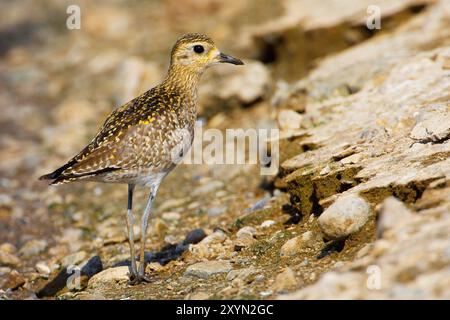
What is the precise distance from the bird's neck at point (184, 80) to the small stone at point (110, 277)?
2.28 m

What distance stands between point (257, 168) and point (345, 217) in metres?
4.67

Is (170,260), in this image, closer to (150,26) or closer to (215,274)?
(215,274)

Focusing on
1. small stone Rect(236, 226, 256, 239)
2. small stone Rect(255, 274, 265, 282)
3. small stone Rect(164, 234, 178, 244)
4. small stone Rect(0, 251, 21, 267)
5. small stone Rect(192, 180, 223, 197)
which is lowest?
small stone Rect(0, 251, 21, 267)

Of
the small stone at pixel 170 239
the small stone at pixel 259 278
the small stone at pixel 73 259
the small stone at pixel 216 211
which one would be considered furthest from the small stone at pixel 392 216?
the small stone at pixel 73 259

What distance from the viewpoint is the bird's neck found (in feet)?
30.4

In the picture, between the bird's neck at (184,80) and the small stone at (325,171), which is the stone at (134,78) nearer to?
the bird's neck at (184,80)

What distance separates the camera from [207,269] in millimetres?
7801

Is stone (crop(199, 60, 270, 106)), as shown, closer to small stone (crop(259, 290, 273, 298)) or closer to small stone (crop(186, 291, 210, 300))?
small stone (crop(186, 291, 210, 300))

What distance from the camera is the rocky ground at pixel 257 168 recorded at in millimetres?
6750

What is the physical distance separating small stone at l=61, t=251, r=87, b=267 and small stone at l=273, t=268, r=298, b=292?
374cm

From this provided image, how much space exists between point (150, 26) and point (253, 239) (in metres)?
10.8

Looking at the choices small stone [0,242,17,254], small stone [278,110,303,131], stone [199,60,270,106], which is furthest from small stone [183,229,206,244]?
stone [199,60,270,106]

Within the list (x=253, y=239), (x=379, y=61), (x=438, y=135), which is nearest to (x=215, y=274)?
(x=253, y=239)

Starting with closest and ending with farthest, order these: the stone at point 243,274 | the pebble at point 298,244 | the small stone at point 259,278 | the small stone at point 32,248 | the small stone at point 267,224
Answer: the small stone at point 259,278
the stone at point 243,274
the pebble at point 298,244
the small stone at point 267,224
the small stone at point 32,248
